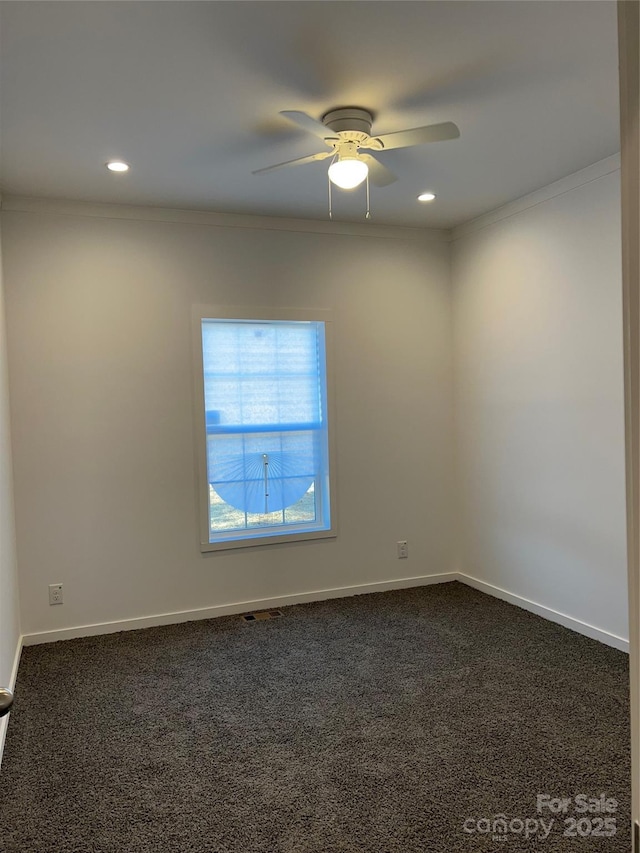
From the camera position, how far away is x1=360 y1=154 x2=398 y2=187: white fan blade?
8.71 ft

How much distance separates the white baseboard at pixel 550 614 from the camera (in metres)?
3.33

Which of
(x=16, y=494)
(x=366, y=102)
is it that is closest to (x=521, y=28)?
(x=366, y=102)

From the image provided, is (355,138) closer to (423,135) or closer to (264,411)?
(423,135)

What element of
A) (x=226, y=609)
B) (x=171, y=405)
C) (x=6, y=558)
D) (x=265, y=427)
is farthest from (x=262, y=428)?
(x=6, y=558)

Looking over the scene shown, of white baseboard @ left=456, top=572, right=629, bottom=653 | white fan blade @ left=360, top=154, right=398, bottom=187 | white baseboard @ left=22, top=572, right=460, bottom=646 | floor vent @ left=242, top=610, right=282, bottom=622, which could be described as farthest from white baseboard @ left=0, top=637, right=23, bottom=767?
white baseboard @ left=456, top=572, right=629, bottom=653

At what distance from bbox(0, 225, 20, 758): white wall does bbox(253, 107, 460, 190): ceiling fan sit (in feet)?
5.92

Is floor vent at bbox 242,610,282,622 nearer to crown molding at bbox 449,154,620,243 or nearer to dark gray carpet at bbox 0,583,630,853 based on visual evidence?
dark gray carpet at bbox 0,583,630,853

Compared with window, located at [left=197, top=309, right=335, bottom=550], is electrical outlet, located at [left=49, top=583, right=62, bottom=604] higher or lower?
lower

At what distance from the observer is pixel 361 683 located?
3010mm

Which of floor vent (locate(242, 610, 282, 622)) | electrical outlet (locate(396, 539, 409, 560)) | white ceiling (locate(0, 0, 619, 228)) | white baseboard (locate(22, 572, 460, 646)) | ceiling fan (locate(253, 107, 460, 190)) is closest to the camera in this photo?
white ceiling (locate(0, 0, 619, 228))

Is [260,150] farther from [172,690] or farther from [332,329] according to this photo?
[172,690]

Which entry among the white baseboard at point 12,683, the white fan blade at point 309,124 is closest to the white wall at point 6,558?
the white baseboard at point 12,683

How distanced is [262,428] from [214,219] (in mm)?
1400

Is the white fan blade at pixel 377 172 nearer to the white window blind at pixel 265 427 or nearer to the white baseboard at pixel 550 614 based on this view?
the white window blind at pixel 265 427
